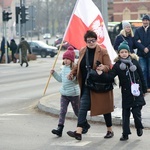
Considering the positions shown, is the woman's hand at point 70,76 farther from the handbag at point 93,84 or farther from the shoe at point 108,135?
the shoe at point 108,135

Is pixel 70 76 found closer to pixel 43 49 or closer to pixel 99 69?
pixel 99 69

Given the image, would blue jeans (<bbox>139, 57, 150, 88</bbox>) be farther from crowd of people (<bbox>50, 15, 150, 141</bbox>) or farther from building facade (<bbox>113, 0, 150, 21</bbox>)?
building facade (<bbox>113, 0, 150, 21</bbox>)

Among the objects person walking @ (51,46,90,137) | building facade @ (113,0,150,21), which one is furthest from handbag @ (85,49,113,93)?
building facade @ (113,0,150,21)

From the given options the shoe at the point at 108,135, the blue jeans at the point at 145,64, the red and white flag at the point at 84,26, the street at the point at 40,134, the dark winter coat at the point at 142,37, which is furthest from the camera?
the blue jeans at the point at 145,64

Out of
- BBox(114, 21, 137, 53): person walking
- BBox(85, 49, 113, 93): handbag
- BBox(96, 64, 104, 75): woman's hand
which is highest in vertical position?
BBox(114, 21, 137, 53): person walking

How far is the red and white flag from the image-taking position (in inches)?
458

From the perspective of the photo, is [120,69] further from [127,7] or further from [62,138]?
[127,7]

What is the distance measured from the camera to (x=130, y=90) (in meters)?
9.12

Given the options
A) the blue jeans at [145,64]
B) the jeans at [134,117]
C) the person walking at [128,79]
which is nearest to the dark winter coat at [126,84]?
the person walking at [128,79]

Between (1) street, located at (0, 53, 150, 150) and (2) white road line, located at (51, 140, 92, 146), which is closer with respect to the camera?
(1) street, located at (0, 53, 150, 150)

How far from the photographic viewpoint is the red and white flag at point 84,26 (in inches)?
458

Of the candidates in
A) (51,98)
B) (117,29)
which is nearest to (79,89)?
(51,98)

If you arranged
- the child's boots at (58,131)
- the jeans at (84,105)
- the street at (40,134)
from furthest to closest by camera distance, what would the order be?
the child's boots at (58,131)
the jeans at (84,105)
the street at (40,134)

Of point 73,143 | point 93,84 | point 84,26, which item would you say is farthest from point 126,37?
point 73,143
